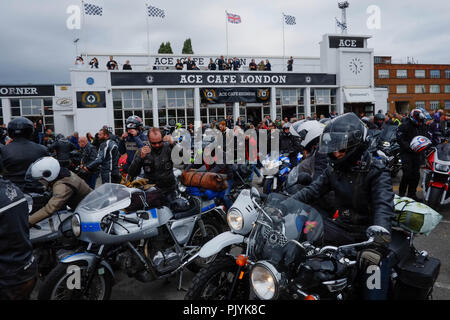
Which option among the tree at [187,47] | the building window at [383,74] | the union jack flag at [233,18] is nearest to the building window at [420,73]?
the building window at [383,74]

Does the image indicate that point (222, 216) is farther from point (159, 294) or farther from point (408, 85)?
point (408, 85)

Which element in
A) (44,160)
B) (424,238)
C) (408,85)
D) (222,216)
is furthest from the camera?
(408,85)

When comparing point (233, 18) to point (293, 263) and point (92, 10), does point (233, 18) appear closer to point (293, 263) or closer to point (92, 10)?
point (92, 10)

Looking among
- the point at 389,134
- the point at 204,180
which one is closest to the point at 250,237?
the point at 204,180

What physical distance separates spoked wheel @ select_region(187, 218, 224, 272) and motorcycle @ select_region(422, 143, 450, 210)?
3.93 meters

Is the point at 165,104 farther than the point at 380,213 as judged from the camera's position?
Yes

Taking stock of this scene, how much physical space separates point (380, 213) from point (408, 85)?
3197 inches

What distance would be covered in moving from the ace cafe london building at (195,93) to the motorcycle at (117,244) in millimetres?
20371

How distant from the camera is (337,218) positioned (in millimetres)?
2900

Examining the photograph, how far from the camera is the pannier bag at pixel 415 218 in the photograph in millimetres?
2684

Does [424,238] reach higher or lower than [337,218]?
lower

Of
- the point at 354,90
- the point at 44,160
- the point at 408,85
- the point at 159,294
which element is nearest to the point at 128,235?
the point at 159,294

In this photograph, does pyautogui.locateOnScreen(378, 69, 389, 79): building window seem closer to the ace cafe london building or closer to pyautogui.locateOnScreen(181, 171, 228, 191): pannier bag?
the ace cafe london building

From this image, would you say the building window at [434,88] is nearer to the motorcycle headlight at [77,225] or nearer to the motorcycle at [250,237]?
the motorcycle at [250,237]
